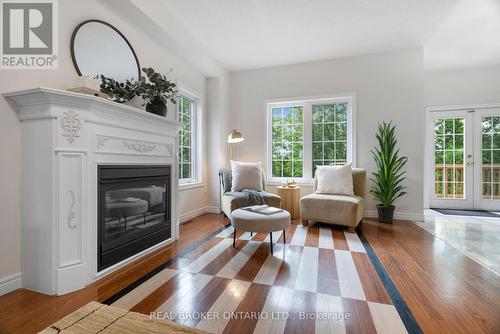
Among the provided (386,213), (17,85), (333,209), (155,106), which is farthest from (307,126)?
(17,85)

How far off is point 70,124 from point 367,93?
13.3 ft

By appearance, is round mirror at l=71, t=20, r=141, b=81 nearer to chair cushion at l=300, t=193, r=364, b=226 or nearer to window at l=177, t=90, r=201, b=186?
window at l=177, t=90, r=201, b=186

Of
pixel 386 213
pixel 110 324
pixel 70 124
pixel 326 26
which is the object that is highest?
pixel 326 26

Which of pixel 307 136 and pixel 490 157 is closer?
pixel 307 136

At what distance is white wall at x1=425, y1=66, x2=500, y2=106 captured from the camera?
14.4 feet

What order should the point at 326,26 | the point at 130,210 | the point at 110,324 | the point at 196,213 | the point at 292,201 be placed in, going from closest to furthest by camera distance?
1. the point at 110,324
2. the point at 130,210
3. the point at 326,26
4. the point at 292,201
5. the point at 196,213

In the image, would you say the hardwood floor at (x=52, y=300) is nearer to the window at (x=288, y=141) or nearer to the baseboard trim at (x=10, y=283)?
the baseboard trim at (x=10, y=283)

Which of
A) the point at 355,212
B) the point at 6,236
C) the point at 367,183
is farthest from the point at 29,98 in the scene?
the point at 367,183

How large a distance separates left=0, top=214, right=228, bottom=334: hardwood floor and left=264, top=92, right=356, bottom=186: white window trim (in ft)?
8.87

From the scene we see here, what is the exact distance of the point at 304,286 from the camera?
1.70 m

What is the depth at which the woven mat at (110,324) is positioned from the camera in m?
0.86

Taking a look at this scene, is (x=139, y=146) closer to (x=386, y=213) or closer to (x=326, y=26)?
(x=326, y=26)

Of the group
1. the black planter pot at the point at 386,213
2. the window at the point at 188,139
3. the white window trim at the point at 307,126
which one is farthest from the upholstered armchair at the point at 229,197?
the black planter pot at the point at 386,213

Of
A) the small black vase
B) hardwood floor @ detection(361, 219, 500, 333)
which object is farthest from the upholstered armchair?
the small black vase
